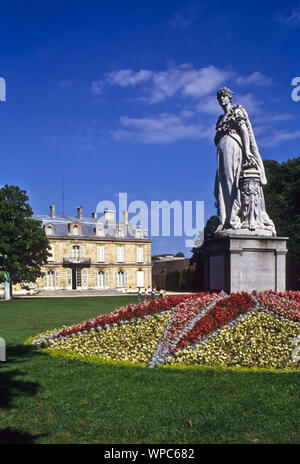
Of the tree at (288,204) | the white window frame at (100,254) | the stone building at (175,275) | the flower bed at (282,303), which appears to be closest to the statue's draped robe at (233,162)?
the flower bed at (282,303)

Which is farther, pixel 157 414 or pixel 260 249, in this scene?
pixel 260 249

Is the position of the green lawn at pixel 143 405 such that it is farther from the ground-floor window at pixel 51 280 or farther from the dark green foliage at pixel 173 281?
the ground-floor window at pixel 51 280

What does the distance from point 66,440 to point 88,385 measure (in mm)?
2107

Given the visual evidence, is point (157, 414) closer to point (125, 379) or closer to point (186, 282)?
point (125, 379)

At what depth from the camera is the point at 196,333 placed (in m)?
8.82

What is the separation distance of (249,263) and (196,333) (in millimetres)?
3195

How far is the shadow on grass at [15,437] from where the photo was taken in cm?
479

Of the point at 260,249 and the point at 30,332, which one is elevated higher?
the point at 260,249

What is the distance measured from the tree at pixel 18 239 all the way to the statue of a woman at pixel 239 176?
2857 cm

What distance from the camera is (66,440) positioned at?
4.80m

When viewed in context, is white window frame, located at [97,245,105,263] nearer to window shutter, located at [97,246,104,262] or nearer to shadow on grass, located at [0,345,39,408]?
window shutter, located at [97,246,104,262]

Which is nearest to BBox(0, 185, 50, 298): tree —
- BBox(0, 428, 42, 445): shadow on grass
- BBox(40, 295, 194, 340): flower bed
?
BBox(40, 295, 194, 340): flower bed

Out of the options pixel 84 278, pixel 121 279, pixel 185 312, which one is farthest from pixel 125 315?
pixel 121 279
